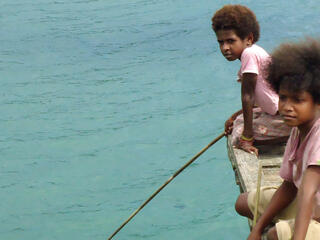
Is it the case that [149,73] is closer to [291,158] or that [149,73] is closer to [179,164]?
[179,164]

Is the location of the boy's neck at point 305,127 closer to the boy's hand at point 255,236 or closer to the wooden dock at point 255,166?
the boy's hand at point 255,236

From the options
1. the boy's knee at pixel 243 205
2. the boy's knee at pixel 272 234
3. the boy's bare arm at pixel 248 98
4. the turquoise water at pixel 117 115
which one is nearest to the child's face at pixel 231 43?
the boy's bare arm at pixel 248 98

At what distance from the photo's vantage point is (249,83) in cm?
361

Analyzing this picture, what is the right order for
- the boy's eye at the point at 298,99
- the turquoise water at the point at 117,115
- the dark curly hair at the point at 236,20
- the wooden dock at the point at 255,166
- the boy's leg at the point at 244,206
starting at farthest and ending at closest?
the turquoise water at the point at 117,115 → the dark curly hair at the point at 236,20 → the wooden dock at the point at 255,166 → the boy's leg at the point at 244,206 → the boy's eye at the point at 298,99

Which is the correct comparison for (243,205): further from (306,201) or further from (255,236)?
(306,201)

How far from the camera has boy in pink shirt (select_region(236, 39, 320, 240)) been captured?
2346mm

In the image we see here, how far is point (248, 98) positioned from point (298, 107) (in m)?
1.16

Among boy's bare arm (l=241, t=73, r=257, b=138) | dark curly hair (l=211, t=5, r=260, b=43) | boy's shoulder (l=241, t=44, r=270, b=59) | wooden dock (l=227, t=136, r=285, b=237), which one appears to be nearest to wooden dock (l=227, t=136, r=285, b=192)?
wooden dock (l=227, t=136, r=285, b=237)

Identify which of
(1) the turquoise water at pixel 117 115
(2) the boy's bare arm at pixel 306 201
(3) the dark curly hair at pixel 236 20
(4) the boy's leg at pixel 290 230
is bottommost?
(1) the turquoise water at pixel 117 115

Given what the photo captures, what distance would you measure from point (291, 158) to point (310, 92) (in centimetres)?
28

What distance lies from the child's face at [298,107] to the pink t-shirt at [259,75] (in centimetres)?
112

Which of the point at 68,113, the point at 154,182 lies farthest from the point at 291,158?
the point at 68,113

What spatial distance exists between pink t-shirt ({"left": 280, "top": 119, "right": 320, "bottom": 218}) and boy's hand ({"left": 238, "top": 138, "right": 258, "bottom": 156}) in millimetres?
997

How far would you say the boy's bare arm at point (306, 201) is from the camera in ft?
7.61
